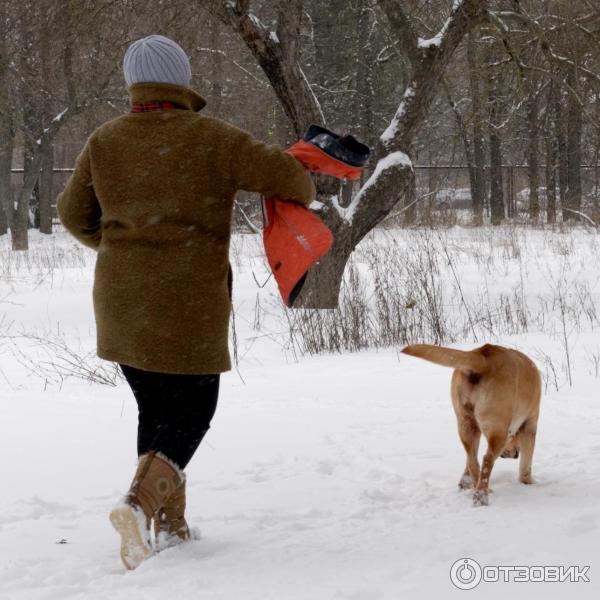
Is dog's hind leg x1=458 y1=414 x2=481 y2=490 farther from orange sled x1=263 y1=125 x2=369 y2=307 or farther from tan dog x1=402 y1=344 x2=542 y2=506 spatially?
orange sled x1=263 y1=125 x2=369 y2=307

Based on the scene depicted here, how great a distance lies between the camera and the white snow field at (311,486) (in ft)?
8.74

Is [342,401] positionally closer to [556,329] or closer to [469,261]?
[556,329]

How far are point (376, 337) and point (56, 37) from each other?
5564 mm

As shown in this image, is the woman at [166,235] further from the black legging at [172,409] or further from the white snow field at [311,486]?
the white snow field at [311,486]

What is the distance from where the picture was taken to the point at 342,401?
5.66 metres

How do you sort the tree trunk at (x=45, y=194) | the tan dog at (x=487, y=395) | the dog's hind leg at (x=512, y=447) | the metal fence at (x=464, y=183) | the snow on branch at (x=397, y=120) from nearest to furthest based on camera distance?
the tan dog at (x=487, y=395) → the dog's hind leg at (x=512, y=447) → the snow on branch at (x=397, y=120) → the tree trunk at (x=45, y=194) → the metal fence at (x=464, y=183)

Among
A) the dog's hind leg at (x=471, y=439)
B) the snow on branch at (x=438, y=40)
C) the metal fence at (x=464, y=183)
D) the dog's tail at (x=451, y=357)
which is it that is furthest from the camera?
the metal fence at (x=464, y=183)

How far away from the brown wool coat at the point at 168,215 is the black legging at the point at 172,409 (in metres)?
0.09

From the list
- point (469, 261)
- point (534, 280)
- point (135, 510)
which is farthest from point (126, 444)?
point (469, 261)

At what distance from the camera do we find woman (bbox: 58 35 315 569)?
110 inches

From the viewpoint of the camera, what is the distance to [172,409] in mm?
2885
